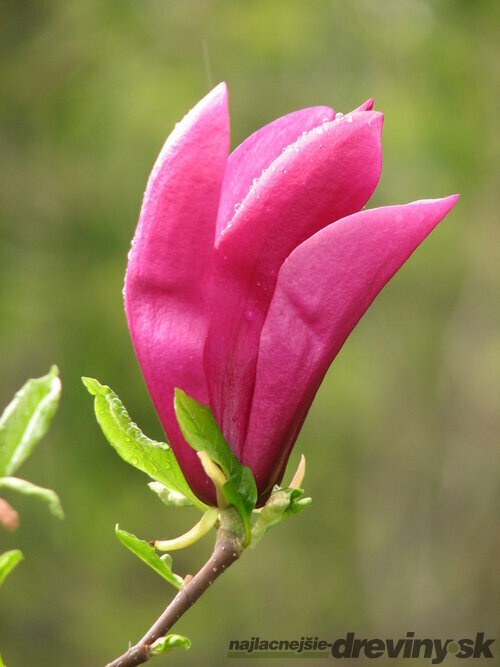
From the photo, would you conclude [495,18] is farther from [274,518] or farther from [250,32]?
[274,518]

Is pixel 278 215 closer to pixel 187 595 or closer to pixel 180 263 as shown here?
pixel 180 263

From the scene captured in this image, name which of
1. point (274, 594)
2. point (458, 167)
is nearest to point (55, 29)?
point (458, 167)

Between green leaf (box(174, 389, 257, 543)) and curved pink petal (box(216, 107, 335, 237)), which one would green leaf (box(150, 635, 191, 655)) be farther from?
curved pink petal (box(216, 107, 335, 237))

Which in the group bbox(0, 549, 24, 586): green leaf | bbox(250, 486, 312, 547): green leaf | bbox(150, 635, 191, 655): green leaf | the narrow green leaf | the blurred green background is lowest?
bbox(150, 635, 191, 655): green leaf

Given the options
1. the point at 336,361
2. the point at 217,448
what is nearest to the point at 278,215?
the point at 217,448

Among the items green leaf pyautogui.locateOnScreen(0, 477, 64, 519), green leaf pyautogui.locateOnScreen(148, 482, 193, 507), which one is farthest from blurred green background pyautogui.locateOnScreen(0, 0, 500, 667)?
green leaf pyautogui.locateOnScreen(0, 477, 64, 519)

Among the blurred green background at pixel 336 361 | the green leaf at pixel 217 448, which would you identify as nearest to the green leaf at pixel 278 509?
the green leaf at pixel 217 448
